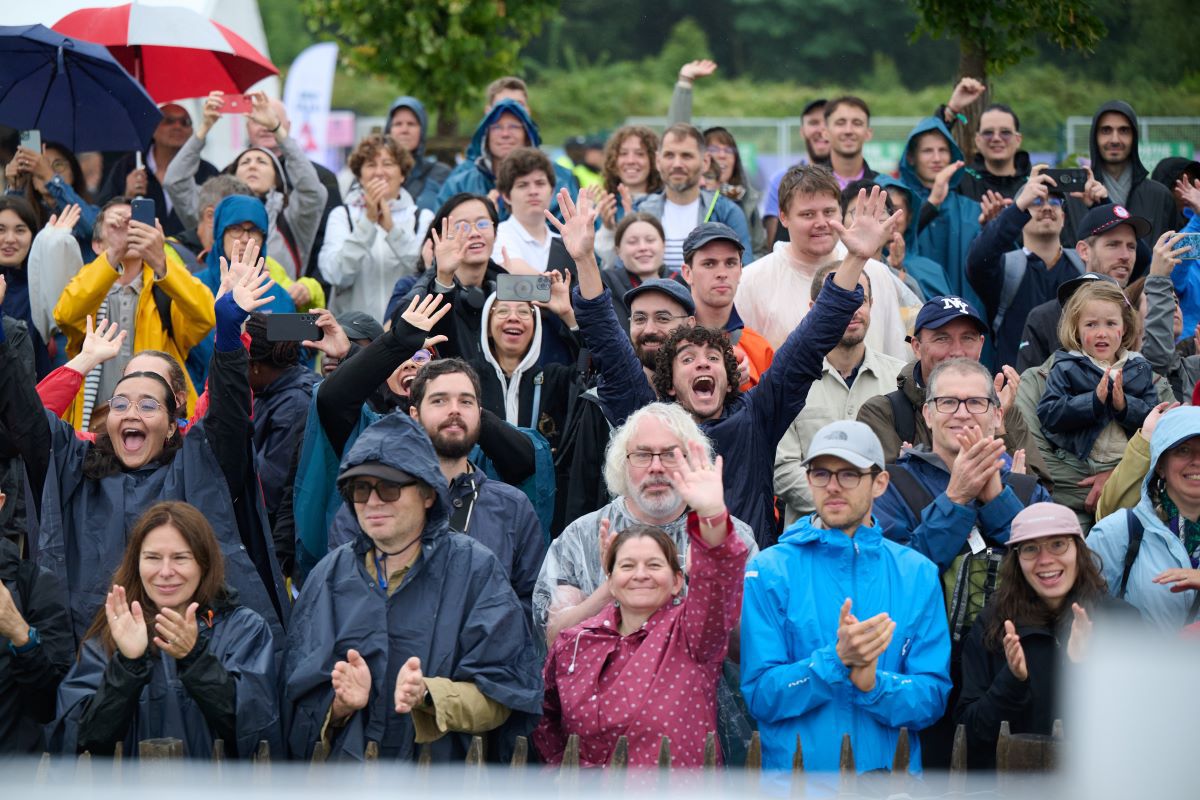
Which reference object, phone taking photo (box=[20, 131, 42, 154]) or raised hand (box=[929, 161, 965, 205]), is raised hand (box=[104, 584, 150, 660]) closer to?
phone taking photo (box=[20, 131, 42, 154])

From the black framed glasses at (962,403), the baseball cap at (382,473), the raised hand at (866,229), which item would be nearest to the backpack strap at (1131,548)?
the black framed glasses at (962,403)

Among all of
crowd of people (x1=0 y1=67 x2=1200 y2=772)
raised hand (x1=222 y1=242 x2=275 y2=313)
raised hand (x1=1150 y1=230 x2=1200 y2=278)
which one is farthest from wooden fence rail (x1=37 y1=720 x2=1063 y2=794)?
raised hand (x1=1150 y1=230 x2=1200 y2=278)

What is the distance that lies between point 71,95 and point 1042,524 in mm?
5932

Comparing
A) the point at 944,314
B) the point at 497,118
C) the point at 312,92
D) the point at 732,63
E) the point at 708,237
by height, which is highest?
the point at 732,63

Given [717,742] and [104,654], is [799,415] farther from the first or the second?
[104,654]

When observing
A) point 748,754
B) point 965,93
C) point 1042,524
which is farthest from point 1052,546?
point 965,93

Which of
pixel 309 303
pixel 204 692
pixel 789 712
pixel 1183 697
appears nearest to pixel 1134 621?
pixel 789 712

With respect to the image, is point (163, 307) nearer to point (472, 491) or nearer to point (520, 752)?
point (472, 491)

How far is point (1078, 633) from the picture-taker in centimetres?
489

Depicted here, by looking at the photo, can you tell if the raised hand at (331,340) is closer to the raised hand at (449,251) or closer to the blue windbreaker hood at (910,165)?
the raised hand at (449,251)

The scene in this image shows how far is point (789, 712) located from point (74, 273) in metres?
4.57

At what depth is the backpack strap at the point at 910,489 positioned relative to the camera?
5.62m

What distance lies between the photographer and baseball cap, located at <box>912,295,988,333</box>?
21.0 feet

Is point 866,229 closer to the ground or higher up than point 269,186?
closer to the ground
